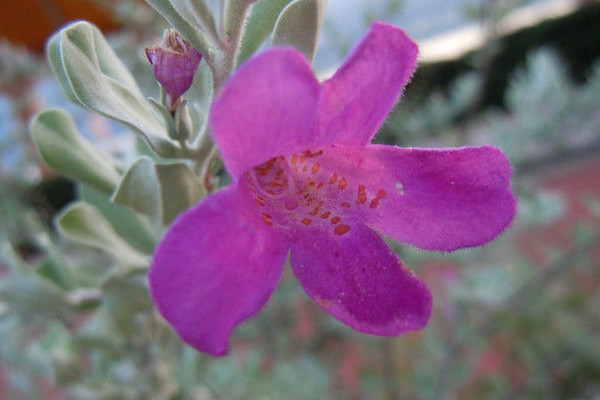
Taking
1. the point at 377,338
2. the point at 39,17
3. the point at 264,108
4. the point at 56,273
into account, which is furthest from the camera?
the point at 39,17

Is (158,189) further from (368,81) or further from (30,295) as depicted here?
(30,295)

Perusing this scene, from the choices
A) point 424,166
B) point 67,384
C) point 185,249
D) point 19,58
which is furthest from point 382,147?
point 19,58

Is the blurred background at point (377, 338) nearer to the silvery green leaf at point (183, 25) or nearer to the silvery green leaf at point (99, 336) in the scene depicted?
the silvery green leaf at point (99, 336)

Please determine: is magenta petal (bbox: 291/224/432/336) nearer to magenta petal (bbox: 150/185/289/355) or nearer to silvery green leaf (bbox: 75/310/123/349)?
magenta petal (bbox: 150/185/289/355)

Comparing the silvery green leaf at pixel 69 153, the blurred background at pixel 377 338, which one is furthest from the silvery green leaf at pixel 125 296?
the silvery green leaf at pixel 69 153

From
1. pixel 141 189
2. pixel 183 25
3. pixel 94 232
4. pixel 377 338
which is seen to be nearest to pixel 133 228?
pixel 94 232

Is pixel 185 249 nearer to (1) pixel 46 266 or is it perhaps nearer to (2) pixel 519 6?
(1) pixel 46 266
